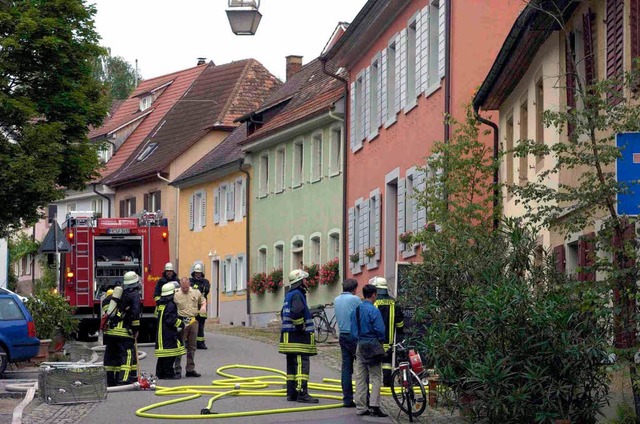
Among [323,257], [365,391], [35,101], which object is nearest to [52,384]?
[365,391]

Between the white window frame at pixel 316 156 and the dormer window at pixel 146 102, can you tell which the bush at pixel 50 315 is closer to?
the white window frame at pixel 316 156

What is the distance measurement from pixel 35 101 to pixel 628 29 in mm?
18440

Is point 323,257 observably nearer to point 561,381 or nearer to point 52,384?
point 52,384

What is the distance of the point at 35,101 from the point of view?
3200cm

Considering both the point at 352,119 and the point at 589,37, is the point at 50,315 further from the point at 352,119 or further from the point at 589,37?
the point at 589,37

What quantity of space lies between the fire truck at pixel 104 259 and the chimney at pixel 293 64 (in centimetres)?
2418

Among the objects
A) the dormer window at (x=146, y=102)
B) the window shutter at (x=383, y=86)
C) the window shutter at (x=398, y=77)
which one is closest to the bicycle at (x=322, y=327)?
the window shutter at (x=383, y=86)

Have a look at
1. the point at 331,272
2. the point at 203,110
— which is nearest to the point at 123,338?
the point at 331,272

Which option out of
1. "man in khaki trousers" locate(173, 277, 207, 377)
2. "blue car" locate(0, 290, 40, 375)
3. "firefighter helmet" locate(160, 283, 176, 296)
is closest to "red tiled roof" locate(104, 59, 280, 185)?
"man in khaki trousers" locate(173, 277, 207, 377)

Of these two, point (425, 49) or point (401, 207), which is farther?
point (401, 207)

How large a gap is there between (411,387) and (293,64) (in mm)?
43032

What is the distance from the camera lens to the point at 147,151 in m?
67.6

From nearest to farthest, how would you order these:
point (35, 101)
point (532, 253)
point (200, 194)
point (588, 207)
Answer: point (588, 207)
point (532, 253)
point (35, 101)
point (200, 194)

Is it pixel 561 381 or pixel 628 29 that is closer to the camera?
pixel 561 381
